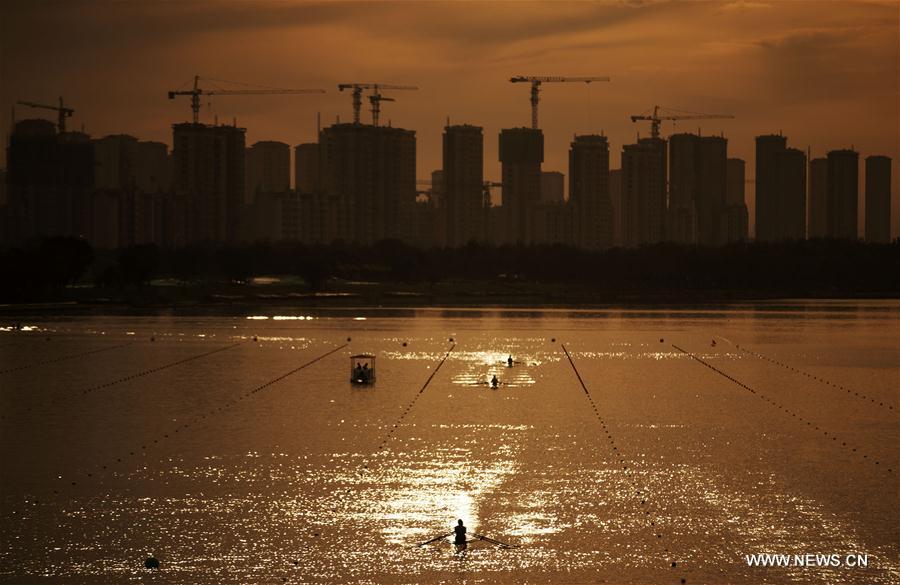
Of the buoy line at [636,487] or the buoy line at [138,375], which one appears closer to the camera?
the buoy line at [636,487]

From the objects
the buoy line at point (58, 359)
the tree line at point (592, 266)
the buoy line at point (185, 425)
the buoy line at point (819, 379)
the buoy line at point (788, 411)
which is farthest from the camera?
the tree line at point (592, 266)

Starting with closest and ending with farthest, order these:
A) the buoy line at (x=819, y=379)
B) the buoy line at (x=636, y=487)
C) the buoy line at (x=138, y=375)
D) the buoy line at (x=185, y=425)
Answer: the buoy line at (x=636, y=487), the buoy line at (x=185, y=425), the buoy line at (x=138, y=375), the buoy line at (x=819, y=379)

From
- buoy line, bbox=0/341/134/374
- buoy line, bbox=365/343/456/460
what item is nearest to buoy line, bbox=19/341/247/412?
buoy line, bbox=0/341/134/374

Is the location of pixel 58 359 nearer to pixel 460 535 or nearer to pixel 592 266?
pixel 460 535

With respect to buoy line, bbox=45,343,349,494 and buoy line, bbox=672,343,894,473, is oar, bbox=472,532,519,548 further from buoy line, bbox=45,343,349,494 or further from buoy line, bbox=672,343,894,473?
buoy line, bbox=672,343,894,473

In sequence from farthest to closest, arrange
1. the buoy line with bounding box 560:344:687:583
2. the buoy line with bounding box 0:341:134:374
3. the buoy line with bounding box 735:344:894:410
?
1. the buoy line with bounding box 0:341:134:374
2. the buoy line with bounding box 735:344:894:410
3. the buoy line with bounding box 560:344:687:583

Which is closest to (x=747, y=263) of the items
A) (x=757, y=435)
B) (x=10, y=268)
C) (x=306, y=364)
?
(x=10, y=268)

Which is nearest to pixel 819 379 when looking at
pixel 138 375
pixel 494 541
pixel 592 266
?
pixel 138 375

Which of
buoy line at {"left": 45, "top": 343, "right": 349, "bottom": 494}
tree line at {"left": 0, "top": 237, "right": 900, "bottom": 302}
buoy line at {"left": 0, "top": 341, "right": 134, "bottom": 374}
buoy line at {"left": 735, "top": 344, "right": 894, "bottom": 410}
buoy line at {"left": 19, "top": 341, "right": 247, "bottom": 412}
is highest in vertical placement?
tree line at {"left": 0, "top": 237, "right": 900, "bottom": 302}

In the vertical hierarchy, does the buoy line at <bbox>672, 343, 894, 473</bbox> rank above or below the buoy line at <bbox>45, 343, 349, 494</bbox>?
below

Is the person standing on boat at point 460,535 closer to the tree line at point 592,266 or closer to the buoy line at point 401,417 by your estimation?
the buoy line at point 401,417

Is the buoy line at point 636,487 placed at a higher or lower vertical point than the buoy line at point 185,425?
lower

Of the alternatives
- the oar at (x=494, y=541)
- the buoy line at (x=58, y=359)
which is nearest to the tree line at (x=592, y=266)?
the buoy line at (x=58, y=359)
